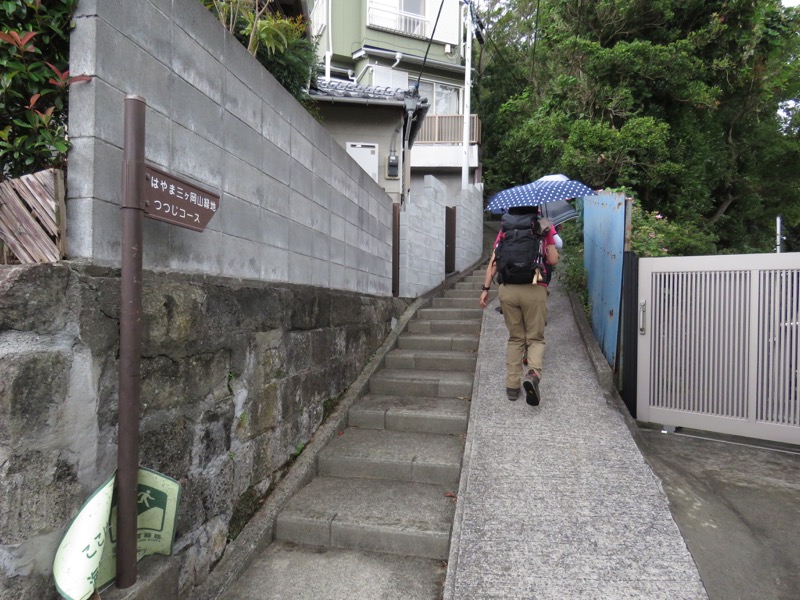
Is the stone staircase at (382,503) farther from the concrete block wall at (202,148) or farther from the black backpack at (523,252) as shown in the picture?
the concrete block wall at (202,148)

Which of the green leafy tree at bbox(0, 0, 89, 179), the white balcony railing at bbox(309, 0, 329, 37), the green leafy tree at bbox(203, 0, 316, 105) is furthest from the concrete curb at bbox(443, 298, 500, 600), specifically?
the white balcony railing at bbox(309, 0, 329, 37)

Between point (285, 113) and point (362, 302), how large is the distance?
6.88 feet

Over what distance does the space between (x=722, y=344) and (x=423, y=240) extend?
174 inches

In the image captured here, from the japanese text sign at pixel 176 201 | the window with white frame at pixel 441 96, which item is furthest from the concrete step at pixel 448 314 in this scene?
the window with white frame at pixel 441 96

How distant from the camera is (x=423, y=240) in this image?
7762mm

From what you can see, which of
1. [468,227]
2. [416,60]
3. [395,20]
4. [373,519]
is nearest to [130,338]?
[373,519]

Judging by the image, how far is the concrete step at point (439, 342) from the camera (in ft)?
18.9

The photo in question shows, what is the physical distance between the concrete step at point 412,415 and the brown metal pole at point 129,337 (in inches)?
96.6

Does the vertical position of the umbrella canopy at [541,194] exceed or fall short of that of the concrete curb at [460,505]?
it exceeds it

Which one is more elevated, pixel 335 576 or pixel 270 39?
pixel 270 39

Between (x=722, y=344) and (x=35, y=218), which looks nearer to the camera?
(x=35, y=218)

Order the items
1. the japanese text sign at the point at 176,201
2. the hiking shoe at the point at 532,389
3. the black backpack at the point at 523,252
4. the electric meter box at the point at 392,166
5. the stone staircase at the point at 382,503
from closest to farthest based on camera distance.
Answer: the japanese text sign at the point at 176,201 < the stone staircase at the point at 382,503 < the hiking shoe at the point at 532,389 < the black backpack at the point at 523,252 < the electric meter box at the point at 392,166

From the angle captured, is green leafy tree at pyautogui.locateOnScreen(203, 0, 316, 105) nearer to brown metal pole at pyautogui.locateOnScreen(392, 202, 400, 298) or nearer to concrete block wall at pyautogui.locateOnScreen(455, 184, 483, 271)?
brown metal pole at pyautogui.locateOnScreen(392, 202, 400, 298)

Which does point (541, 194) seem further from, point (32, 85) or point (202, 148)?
point (32, 85)
